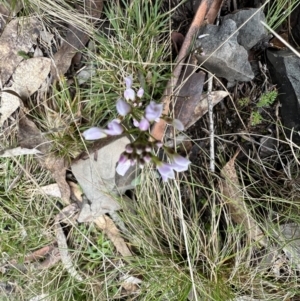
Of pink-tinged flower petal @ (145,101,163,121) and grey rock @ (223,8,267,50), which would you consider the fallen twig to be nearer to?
pink-tinged flower petal @ (145,101,163,121)

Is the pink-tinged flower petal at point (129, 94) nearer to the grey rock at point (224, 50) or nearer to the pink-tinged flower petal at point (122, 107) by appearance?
the pink-tinged flower petal at point (122, 107)

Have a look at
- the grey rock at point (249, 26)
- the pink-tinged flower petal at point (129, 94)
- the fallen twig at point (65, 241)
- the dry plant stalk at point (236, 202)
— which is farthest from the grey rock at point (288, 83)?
the fallen twig at point (65, 241)

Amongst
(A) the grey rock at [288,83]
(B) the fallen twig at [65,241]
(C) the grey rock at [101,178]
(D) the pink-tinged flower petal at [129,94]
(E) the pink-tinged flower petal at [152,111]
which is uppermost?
(E) the pink-tinged flower petal at [152,111]

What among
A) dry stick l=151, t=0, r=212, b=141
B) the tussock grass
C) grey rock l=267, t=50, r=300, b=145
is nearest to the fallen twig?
the tussock grass

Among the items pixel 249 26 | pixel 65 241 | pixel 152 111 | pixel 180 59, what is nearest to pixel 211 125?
pixel 180 59

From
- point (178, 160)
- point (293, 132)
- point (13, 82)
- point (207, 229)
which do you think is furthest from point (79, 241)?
point (293, 132)

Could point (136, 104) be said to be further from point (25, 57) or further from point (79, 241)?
point (79, 241)
